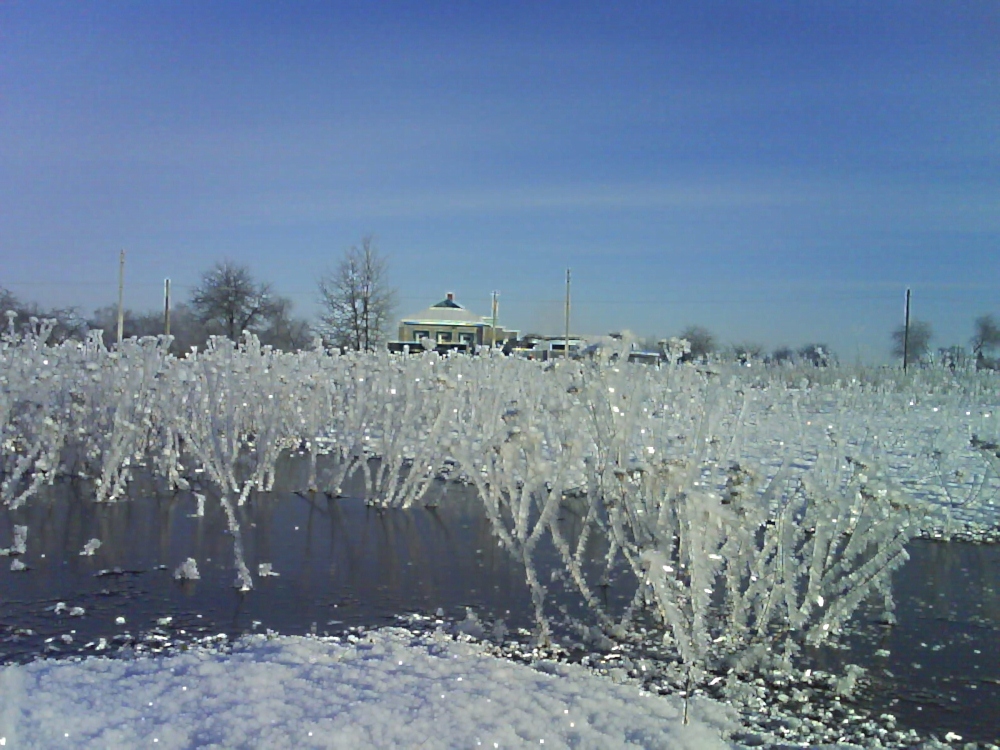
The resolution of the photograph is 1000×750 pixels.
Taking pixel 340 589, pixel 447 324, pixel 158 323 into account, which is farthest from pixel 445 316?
pixel 340 589

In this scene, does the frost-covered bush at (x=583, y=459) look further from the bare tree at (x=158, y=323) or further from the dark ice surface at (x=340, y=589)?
the bare tree at (x=158, y=323)

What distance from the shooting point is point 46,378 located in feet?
29.7

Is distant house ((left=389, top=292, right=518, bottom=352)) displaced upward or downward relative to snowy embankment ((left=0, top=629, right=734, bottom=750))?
upward

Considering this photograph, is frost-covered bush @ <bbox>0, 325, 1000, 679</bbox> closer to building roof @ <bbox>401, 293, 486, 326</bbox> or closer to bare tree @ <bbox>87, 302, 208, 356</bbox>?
bare tree @ <bbox>87, 302, 208, 356</bbox>

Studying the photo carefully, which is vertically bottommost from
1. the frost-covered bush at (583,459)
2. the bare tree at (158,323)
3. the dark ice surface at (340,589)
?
the dark ice surface at (340,589)

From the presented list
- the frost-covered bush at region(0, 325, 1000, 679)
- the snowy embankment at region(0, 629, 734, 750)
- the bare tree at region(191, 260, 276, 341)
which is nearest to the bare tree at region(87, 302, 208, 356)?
the bare tree at region(191, 260, 276, 341)

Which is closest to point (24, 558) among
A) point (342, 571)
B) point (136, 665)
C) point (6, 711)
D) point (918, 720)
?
point (342, 571)

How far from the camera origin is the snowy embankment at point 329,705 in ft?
10.2

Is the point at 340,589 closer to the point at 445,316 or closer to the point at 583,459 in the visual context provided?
the point at 583,459

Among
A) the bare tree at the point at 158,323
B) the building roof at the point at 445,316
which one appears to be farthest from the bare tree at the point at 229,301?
the building roof at the point at 445,316

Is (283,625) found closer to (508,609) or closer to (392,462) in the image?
(508,609)

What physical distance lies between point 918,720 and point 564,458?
6.91ft

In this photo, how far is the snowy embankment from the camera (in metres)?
3.12

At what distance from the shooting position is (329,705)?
338cm
